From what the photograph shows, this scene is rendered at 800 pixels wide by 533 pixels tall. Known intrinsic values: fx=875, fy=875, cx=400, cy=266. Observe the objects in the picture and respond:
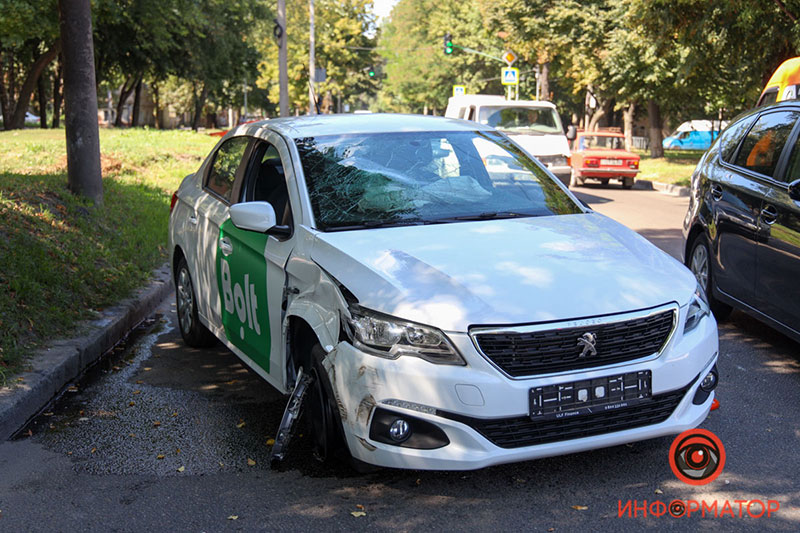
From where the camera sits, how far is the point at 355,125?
213 inches

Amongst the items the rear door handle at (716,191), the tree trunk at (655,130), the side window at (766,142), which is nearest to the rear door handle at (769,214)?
the side window at (766,142)

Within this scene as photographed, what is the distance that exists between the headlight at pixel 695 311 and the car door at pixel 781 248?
161 cm

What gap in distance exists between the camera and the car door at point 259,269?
462cm

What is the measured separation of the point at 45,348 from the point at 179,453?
6.86ft

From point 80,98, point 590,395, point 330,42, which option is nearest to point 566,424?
point 590,395

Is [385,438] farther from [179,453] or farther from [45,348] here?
[45,348]

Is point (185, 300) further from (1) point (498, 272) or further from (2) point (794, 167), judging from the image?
(2) point (794, 167)

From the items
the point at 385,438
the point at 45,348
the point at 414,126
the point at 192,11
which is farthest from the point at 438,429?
the point at 192,11

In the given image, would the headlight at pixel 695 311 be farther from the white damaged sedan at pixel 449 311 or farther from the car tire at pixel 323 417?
the car tire at pixel 323 417

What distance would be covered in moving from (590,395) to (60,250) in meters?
5.92

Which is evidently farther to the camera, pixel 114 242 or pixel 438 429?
pixel 114 242

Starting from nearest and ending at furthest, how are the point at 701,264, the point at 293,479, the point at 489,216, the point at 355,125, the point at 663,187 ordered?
the point at 293,479 → the point at 489,216 → the point at 355,125 → the point at 701,264 → the point at 663,187

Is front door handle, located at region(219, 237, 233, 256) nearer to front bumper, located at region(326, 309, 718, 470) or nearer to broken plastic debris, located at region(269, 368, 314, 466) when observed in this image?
broken plastic debris, located at region(269, 368, 314, 466)

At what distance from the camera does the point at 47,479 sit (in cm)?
429
